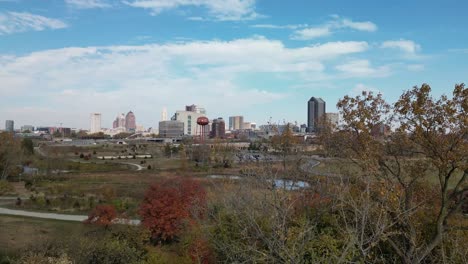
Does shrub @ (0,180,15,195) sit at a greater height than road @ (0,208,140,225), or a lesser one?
greater

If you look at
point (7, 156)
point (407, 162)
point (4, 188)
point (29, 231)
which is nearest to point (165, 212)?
point (29, 231)

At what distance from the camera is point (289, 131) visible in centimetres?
2594

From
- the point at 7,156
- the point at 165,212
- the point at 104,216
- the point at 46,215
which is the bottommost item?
the point at 46,215

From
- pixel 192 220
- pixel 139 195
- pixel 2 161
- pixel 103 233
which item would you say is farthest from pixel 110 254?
pixel 2 161

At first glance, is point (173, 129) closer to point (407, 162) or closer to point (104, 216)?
point (104, 216)

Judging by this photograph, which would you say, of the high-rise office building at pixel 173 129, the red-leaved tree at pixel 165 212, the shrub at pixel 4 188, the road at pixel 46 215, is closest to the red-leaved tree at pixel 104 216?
the red-leaved tree at pixel 165 212

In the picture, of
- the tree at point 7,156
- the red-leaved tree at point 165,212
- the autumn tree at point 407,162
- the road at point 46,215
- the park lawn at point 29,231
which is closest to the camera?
the autumn tree at point 407,162

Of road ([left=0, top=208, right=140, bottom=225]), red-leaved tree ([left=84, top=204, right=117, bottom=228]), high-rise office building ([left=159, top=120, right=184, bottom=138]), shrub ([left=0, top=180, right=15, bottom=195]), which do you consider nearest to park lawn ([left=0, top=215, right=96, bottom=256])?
road ([left=0, top=208, right=140, bottom=225])

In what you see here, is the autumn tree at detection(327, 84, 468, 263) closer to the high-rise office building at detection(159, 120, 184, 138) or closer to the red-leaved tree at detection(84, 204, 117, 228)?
the red-leaved tree at detection(84, 204, 117, 228)

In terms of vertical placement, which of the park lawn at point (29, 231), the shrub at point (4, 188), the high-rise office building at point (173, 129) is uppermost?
the high-rise office building at point (173, 129)

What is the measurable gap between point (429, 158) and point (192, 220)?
37.3ft

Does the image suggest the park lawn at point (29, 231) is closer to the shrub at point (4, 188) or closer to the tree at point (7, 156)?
the shrub at point (4, 188)

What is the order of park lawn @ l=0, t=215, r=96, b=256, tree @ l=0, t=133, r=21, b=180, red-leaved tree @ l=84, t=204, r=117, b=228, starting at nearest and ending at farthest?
1. park lawn @ l=0, t=215, r=96, b=256
2. red-leaved tree @ l=84, t=204, r=117, b=228
3. tree @ l=0, t=133, r=21, b=180

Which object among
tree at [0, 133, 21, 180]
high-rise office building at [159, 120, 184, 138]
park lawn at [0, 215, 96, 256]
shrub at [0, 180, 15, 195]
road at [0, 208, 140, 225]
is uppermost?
high-rise office building at [159, 120, 184, 138]
